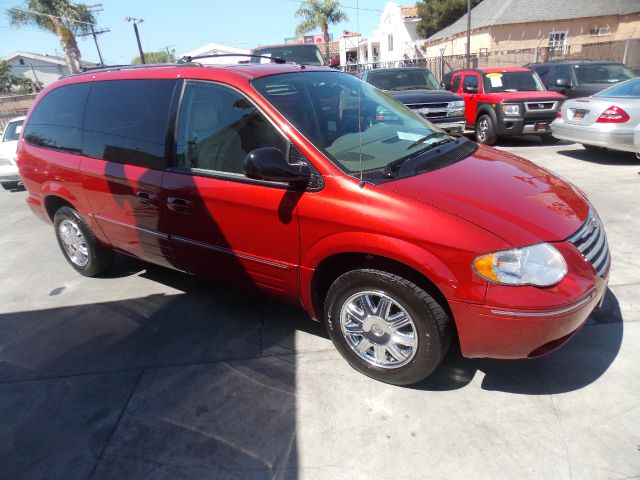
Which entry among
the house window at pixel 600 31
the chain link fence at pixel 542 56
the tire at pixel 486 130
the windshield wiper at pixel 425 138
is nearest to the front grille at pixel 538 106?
the tire at pixel 486 130

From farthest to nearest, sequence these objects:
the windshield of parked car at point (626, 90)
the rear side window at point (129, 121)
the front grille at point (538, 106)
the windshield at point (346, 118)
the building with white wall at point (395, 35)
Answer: the building with white wall at point (395, 35)
the front grille at point (538, 106)
the windshield of parked car at point (626, 90)
the rear side window at point (129, 121)
the windshield at point (346, 118)

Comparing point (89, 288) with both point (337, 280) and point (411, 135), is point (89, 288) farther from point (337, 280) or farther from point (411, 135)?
point (411, 135)

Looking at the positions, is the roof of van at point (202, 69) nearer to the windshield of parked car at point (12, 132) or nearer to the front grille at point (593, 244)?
the front grille at point (593, 244)

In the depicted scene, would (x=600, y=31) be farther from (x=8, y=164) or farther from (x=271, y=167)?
(x=271, y=167)

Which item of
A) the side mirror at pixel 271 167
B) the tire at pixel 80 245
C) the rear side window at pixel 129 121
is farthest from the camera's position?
the tire at pixel 80 245

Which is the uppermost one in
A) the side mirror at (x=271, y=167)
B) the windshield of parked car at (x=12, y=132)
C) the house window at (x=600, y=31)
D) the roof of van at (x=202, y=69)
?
the house window at (x=600, y=31)

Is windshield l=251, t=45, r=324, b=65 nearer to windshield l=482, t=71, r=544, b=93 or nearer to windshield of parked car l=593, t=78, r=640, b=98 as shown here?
windshield l=482, t=71, r=544, b=93

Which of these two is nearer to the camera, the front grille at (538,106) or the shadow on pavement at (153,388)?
the shadow on pavement at (153,388)

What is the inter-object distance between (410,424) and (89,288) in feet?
11.2

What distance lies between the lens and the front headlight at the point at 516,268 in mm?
2113

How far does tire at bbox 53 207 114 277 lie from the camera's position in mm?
4168

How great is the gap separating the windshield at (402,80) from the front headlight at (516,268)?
848 cm

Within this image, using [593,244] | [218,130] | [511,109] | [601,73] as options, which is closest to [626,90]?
[511,109]

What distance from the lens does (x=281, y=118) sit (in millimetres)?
2674
